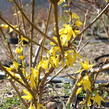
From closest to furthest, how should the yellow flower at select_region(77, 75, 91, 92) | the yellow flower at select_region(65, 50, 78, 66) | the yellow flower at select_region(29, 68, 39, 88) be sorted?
the yellow flower at select_region(65, 50, 78, 66) → the yellow flower at select_region(77, 75, 91, 92) → the yellow flower at select_region(29, 68, 39, 88)

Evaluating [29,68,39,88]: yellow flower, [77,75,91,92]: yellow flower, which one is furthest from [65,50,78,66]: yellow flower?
[29,68,39,88]: yellow flower

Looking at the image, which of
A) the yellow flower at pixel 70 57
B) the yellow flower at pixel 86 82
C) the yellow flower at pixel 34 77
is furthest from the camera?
the yellow flower at pixel 34 77

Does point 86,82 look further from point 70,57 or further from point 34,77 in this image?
point 34,77

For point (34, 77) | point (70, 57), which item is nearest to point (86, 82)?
point (70, 57)

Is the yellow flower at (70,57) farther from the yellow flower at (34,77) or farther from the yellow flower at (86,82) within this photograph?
the yellow flower at (34,77)

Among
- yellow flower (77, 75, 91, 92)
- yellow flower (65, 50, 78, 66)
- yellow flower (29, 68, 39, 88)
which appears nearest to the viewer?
yellow flower (65, 50, 78, 66)

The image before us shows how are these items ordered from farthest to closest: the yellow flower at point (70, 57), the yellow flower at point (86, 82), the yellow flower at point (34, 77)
→ 1. the yellow flower at point (34, 77)
2. the yellow flower at point (86, 82)
3. the yellow flower at point (70, 57)

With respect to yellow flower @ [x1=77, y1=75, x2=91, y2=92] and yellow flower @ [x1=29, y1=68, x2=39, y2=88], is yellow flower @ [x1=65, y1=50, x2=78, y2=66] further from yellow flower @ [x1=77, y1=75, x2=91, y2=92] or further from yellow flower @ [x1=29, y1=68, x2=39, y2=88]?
yellow flower @ [x1=29, y1=68, x2=39, y2=88]

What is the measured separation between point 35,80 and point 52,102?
636 millimetres

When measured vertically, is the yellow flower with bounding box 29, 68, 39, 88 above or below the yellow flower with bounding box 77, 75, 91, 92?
above

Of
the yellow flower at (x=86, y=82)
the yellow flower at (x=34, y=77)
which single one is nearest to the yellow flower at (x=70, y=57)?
the yellow flower at (x=86, y=82)

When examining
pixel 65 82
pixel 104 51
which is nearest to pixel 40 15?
pixel 104 51

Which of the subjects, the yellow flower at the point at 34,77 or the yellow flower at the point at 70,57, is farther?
the yellow flower at the point at 34,77

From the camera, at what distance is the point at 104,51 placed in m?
6.66
